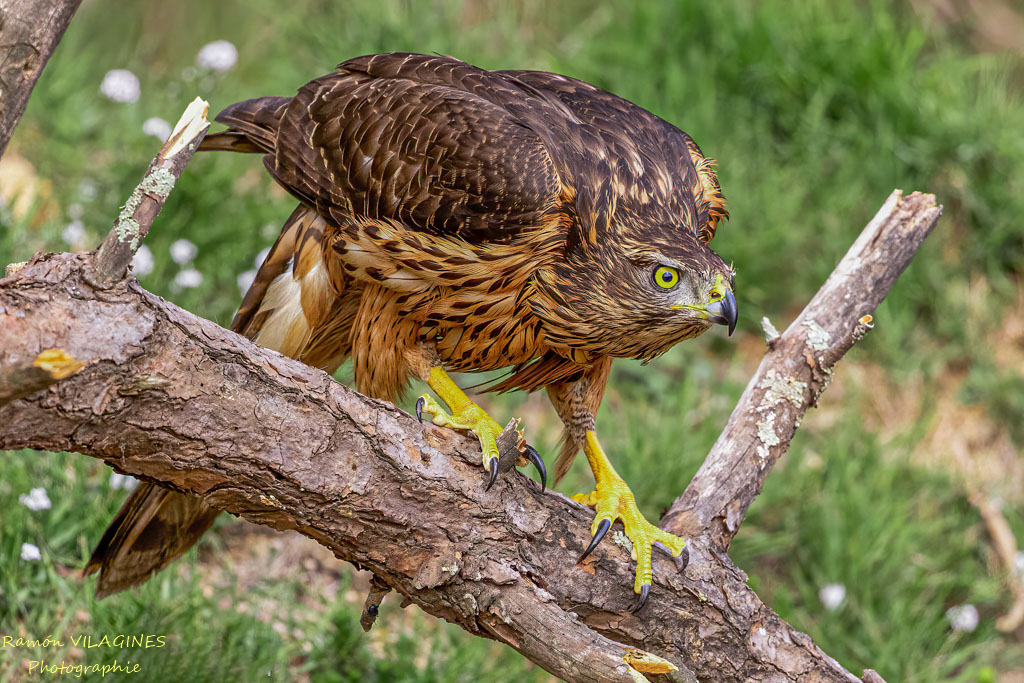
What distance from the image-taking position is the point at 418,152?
3.16 metres

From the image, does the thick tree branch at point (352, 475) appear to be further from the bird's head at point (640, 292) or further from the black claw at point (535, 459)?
the bird's head at point (640, 292)

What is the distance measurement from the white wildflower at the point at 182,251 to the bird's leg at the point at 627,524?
2202mm

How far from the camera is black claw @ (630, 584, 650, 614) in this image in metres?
2.84

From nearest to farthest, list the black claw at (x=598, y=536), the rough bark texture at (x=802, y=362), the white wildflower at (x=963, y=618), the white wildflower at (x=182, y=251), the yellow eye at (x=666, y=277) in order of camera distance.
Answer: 1. the black claw at (x=598, y=536)
2. the yellow eye at (x=666, y=277)
3. the rough bark texture at (x=802, y=362)
4. the white wildflower at (x=963, y=618)
5. the white wildflower at (x=182, y=251)

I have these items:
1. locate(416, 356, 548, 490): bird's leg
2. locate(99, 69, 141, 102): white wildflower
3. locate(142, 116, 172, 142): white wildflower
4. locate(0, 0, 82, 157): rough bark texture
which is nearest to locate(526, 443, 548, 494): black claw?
locate(416, 356, 548, 490): bird's leg

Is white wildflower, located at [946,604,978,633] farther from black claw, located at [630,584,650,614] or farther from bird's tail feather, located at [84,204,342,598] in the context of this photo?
bird's tail feather, located at [84,204,342,598]

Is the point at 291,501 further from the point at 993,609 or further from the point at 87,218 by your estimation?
the point at 993,609

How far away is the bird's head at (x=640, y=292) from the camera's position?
2898 millimetres

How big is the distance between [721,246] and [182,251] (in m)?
2.77

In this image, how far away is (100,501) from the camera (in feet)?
12.3

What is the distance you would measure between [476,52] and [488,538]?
4301 mm

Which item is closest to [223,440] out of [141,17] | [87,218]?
[87,218]

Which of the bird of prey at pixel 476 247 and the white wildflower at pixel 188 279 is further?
the white wildflower at pixel 188 279

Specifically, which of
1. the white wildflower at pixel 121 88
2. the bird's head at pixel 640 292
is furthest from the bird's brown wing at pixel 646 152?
the white wildflower at pixel 121 88
